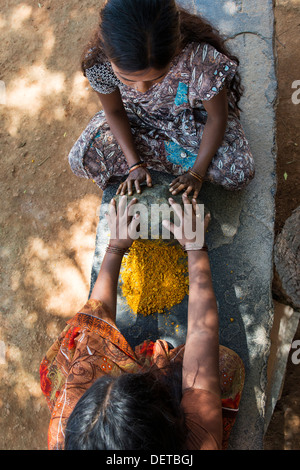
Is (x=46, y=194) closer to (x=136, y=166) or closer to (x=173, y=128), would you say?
(x=136, y=166)

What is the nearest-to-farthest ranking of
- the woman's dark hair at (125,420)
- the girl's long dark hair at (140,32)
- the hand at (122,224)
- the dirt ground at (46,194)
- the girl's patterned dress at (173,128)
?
the woman's dark hair at (125,420) < the girl's long dark hair at (140,32) < the girl's patterned dress at (173,128) < the hand at (122,224) < the dirt ground at (46,194)

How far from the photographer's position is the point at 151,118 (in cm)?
219

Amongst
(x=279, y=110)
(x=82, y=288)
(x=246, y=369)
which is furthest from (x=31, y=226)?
(x=279, y=110)

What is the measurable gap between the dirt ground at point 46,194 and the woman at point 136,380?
1.12 metres

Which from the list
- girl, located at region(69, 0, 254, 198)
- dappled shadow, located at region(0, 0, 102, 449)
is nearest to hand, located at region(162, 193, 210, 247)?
girl, located at region(69, 0, 254, 198)

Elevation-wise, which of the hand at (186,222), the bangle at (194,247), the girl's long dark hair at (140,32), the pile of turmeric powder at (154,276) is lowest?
the pile of turmeric powder at (154,276)

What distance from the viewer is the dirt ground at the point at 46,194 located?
9.10ft

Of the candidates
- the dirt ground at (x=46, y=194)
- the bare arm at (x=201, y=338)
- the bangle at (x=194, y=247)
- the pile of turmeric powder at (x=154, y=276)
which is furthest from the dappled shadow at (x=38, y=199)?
the bare arm at (x=201, y=338)

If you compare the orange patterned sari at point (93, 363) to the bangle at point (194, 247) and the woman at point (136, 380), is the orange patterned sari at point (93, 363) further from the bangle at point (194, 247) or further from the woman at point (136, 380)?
the bangle at point (194, 247)

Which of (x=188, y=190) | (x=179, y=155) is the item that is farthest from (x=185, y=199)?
(x=179, y=155)

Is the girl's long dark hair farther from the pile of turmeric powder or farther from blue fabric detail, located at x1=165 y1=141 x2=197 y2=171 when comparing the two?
the pile of turmeric powder

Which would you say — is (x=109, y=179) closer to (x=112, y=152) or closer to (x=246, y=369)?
(x=112, y=152)

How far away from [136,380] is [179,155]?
1.40 meters

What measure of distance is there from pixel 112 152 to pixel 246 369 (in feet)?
4.73
